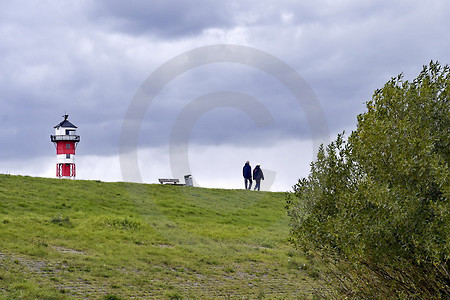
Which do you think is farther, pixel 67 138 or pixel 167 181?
pixel 67 138

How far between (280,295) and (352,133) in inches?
403

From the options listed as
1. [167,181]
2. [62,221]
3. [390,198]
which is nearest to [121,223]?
[62,221]

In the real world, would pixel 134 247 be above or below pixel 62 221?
below

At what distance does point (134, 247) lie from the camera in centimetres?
2703

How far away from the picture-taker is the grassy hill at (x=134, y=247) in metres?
21.1

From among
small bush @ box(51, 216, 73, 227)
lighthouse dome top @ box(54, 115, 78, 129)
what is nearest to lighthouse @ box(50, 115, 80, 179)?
lighthouse dome top @ box(54, 115, 78, 129)

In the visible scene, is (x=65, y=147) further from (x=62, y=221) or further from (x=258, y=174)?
(x=62, y=221)

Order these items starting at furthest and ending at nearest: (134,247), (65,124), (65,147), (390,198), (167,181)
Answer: (65,124) → (65,147) → (167,181) → (134,247) → (390,198)

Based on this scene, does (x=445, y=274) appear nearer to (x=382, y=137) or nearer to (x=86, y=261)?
(x=382, y=137)

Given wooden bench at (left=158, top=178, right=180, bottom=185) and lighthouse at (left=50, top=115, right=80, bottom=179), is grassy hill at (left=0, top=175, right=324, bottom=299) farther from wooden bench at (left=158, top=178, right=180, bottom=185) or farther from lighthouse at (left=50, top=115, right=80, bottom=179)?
lighthouse at (left=50, top=115, right=80, bottom=179)

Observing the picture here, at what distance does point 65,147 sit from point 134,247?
168ft

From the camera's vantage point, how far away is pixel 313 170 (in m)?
16.5

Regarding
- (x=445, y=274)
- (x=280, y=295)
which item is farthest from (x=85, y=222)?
(x=445, y=274)

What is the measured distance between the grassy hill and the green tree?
27.4 feet
